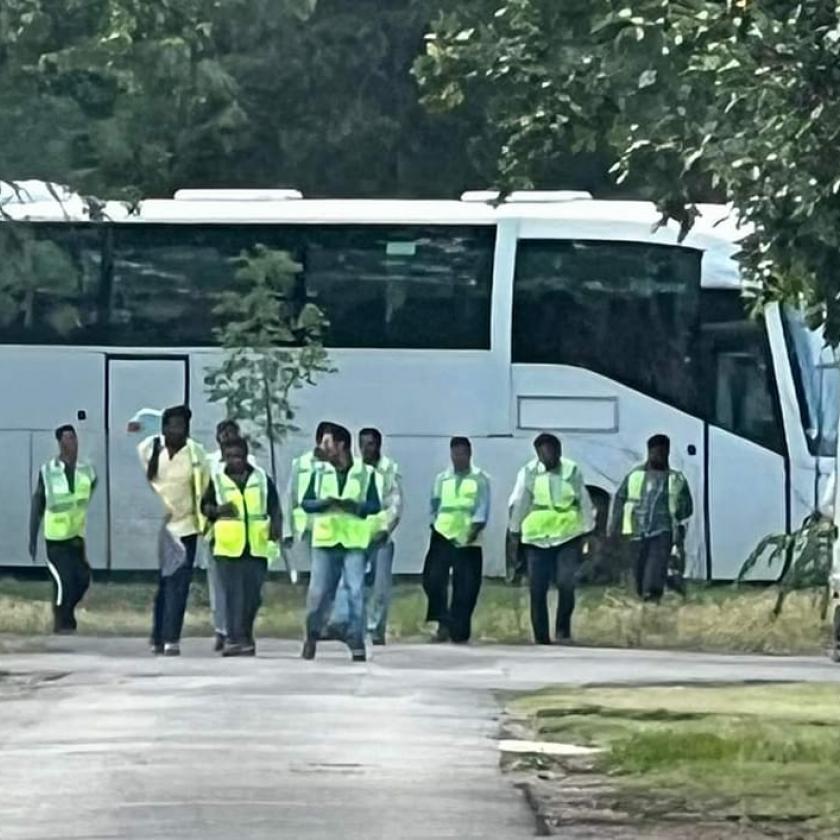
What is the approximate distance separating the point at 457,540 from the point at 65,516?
3260mm

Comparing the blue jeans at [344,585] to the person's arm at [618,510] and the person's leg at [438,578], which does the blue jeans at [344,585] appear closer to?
the person's leg at [438,578]

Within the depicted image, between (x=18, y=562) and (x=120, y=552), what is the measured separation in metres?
1.02

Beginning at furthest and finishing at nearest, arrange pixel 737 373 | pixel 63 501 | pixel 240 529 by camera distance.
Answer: pixel 737 373 < pixel 63 501 < pixel 240 529

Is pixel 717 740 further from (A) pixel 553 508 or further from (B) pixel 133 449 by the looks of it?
(B) pixel 133 449

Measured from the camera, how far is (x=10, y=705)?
17.2 metres

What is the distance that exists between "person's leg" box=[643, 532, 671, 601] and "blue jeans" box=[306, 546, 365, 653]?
15.2ft

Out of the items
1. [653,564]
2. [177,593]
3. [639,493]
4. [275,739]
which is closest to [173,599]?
[177,593]

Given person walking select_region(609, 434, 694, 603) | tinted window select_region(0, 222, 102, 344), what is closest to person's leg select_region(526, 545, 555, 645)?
person walking select_region(609, 434, 694, 603)

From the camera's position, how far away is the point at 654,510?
2511cm

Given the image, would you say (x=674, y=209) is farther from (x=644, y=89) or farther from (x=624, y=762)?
(x=624, y=762)

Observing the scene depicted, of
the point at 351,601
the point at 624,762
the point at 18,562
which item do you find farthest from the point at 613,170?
the point at 18,562

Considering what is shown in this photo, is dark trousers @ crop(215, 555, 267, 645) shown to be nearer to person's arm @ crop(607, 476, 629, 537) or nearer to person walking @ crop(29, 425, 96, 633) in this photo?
person walking @ crop(29, 425, 96, 633)

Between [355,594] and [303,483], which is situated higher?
[303,483]

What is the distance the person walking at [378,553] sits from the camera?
21.4 m
